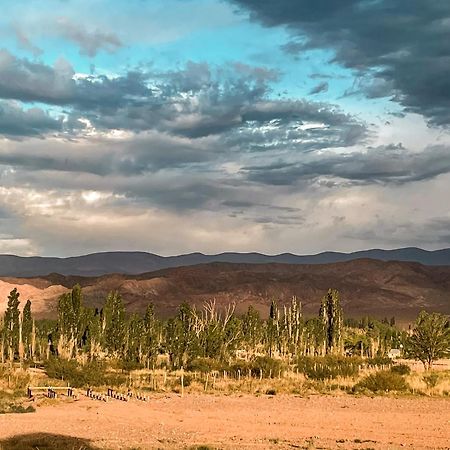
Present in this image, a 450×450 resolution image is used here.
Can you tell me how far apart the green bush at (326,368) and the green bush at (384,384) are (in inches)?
330

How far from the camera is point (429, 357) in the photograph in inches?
2687

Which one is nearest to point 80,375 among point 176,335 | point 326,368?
point 326,368

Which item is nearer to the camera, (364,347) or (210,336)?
(210,336)

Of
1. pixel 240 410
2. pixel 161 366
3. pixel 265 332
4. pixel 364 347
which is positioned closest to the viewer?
pixel 240 410

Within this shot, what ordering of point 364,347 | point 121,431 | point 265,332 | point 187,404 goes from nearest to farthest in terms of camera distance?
point 121,431 < point 187,404 < point 265,332 < point 364,347

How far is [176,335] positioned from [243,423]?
134 feet

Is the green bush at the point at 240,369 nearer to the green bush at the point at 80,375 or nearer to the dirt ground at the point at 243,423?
the green bush at the point at 80,375

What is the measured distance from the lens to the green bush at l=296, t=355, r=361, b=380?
60.5m

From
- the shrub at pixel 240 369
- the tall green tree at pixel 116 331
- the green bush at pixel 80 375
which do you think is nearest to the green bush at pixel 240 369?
the shrub at pixel 240 369

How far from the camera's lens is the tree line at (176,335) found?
72812 mm

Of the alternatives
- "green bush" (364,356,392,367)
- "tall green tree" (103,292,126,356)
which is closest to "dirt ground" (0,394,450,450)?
"green bush" (364,356,392,367)

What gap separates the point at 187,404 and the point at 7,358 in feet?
158

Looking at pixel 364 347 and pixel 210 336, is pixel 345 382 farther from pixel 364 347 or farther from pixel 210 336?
pixel 364 347

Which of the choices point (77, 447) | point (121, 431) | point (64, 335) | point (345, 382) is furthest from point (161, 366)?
point (77, 447)
